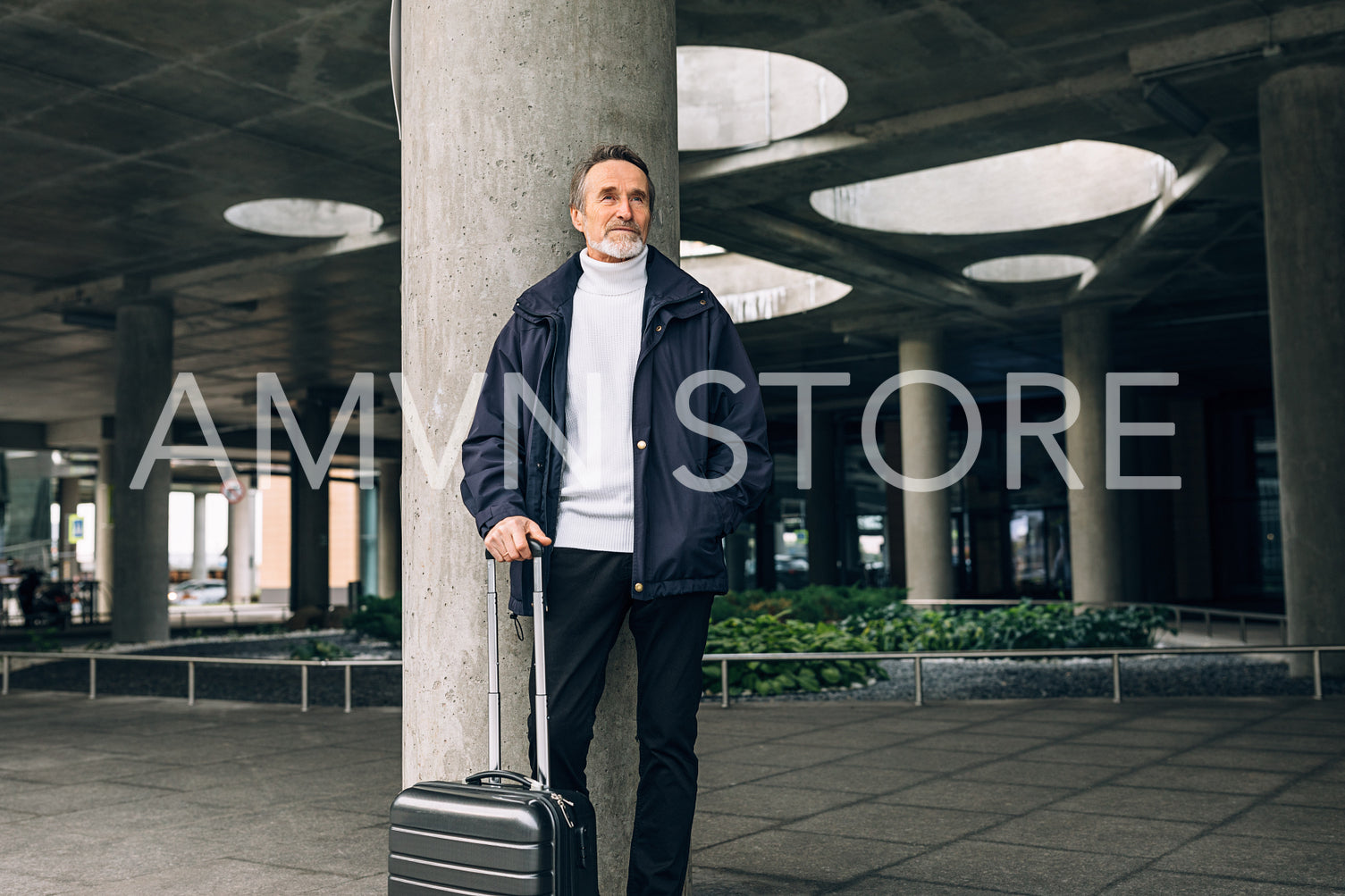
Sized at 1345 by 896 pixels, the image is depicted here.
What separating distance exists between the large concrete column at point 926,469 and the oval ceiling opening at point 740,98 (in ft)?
36.3

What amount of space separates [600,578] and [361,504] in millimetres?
53027

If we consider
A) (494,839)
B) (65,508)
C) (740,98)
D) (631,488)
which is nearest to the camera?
(494,839)

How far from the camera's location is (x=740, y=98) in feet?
46.3

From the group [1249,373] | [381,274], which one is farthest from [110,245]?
[1249,373]

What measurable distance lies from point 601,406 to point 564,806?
1.03 meters

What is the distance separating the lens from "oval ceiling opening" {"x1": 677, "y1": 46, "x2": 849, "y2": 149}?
13.9 m

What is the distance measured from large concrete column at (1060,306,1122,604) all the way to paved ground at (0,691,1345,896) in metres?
12.8

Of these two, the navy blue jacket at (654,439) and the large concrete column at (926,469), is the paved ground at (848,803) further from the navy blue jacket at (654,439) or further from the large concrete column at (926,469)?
the large concrete column at (926,469)

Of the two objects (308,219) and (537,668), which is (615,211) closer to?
(537,668)

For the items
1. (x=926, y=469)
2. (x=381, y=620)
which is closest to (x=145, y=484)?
(x=381, y=620)

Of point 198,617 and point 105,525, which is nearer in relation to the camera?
point 198,617

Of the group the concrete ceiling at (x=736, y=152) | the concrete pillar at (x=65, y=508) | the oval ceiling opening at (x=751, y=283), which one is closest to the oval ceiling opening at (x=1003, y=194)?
the concrete ceiling at (x=736, y=152)

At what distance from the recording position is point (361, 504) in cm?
5428

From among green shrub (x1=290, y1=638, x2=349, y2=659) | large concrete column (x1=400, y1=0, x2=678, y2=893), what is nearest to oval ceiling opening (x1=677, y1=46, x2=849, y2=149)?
green shrub (x1=290, y1=638, x2=349, y2=659)
